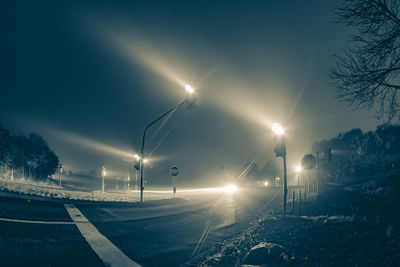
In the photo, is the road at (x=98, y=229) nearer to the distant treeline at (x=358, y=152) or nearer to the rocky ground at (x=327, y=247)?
the rocky ground at (x=327, y=247)

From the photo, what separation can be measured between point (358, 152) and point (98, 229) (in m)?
102

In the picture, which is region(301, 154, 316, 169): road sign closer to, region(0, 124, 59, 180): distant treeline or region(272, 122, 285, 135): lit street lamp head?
region(272, 122, 285, 135): lit street lamp head

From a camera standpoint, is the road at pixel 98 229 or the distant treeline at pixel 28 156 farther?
the distant treeline at pixel 28 156

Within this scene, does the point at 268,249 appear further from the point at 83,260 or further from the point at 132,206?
the point at 132,206

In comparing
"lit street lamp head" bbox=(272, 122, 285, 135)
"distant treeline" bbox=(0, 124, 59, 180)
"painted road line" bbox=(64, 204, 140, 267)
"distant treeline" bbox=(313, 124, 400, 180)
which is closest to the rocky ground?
"painted road line" bbox=(64, 204, 140, 267)

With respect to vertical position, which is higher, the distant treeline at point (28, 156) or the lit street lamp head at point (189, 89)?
the lit street lamp head at point (189, 89)

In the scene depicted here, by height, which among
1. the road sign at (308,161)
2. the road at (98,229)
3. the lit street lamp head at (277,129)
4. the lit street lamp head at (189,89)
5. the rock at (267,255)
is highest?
the lit street lamp head at (189,89)

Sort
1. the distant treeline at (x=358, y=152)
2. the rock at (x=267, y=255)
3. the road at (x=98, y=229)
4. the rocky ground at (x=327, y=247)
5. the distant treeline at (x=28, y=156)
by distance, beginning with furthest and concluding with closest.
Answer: the distant treeline at (x=358, y=152) → the distant treeline at (x=28, y=156) → the road at (x=98, y=229) → the rock at (x=267, y=255) → the rocky ground at (x=327, y=247)

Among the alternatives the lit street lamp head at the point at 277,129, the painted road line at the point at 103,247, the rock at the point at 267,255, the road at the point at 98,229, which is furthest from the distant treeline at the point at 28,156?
the rock at the point at 267,255

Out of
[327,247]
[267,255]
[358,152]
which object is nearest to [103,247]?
[267,255]

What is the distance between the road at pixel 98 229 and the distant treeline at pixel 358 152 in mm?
51901

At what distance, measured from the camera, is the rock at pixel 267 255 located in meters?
4.75

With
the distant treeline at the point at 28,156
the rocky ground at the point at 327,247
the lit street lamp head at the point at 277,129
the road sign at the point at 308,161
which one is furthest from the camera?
the distant treeline at the point at 28,156

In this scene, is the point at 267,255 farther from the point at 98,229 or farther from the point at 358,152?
the point at 358,152
